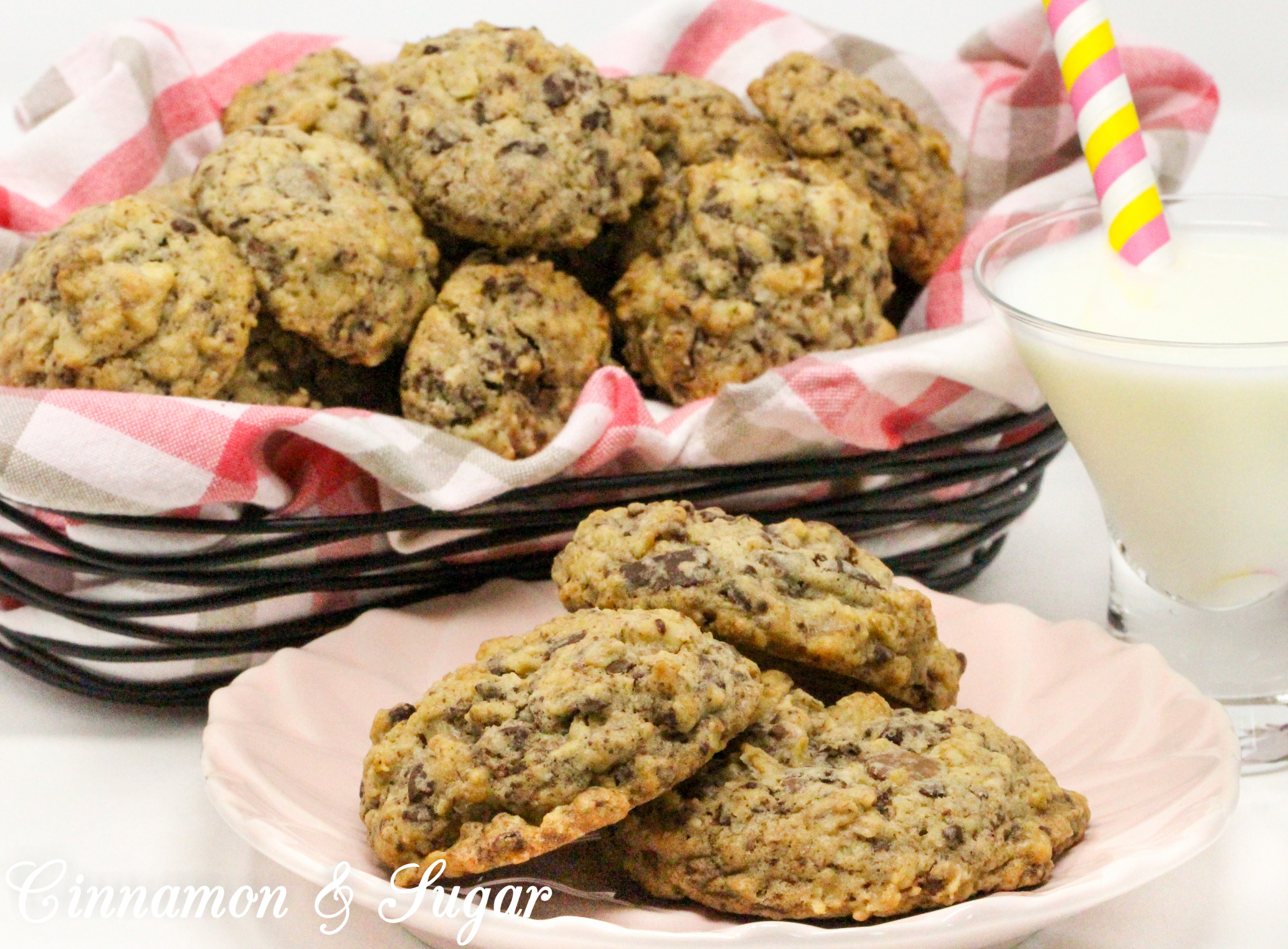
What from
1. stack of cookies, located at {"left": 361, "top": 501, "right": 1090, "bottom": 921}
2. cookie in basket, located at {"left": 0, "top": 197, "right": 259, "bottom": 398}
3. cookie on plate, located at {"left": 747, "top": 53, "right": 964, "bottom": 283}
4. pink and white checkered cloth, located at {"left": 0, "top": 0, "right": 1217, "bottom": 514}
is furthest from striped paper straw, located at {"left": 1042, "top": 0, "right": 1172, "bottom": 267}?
cookie in basket, located at {"left": 0, "top": 197, "right": 259, "bottom": 398}

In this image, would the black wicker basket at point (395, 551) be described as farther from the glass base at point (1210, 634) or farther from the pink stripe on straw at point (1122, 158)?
the pink stripe on straw at point (1122, 158)

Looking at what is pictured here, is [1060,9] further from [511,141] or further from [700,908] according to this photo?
[700,908]

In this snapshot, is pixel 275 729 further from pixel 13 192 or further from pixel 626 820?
pixel 13 192

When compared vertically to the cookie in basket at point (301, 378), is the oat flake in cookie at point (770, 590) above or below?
below

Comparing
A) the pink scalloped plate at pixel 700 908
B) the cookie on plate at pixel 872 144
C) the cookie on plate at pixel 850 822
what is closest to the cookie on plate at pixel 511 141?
the cookie on plate at pixel 872 144

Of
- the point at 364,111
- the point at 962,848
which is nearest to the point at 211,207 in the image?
the point at 364,111

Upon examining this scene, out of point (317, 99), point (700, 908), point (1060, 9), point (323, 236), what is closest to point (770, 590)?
point (700, 908)

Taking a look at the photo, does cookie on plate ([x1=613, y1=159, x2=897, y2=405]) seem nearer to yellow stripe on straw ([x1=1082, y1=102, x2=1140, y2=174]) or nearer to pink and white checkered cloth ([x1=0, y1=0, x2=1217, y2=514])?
pink and white checkered cloth ([x1=0, y1=0, x2=1217, y2=514])
